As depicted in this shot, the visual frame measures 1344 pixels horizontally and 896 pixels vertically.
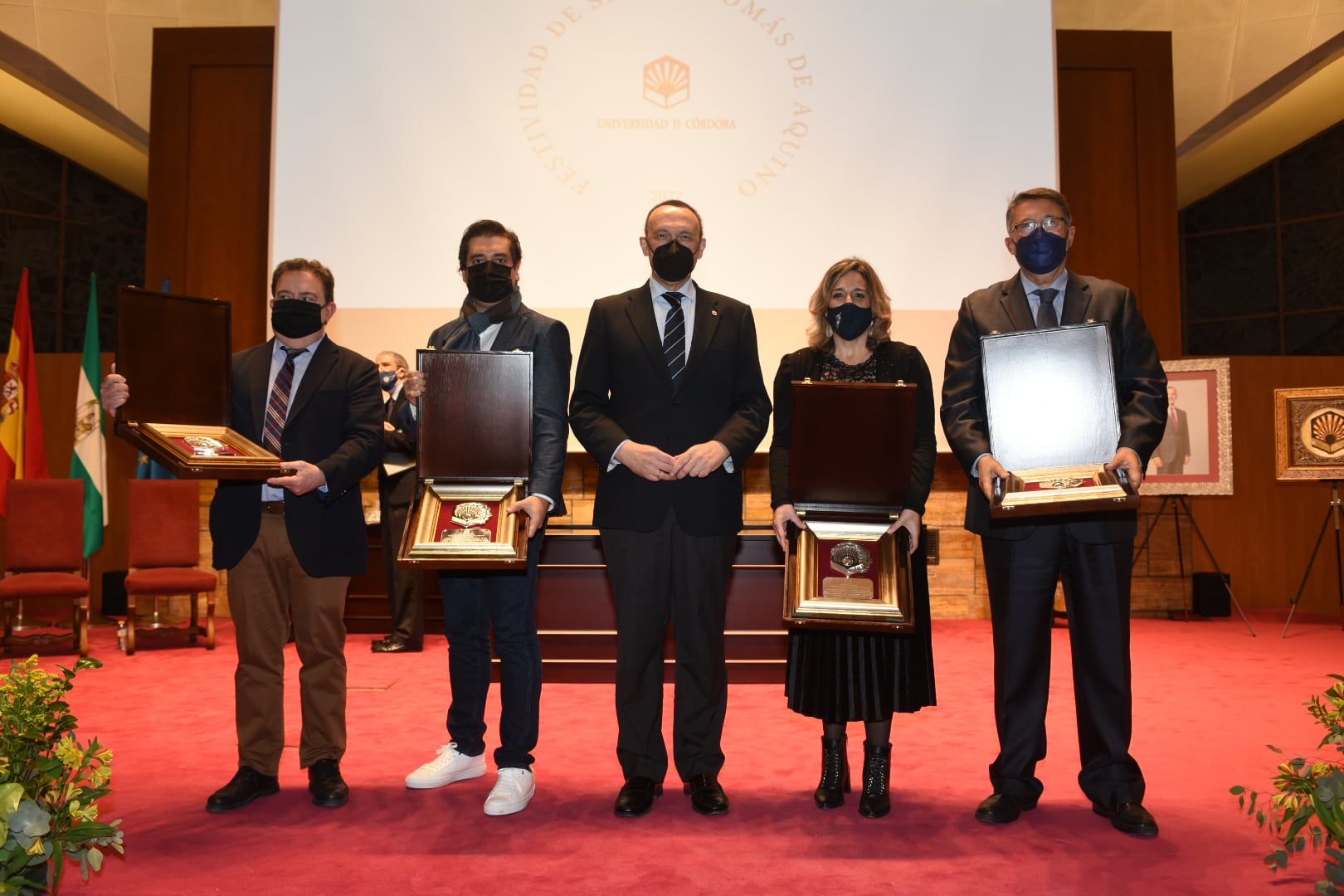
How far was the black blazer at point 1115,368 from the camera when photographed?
2.39m

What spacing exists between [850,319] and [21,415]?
5.77 metres

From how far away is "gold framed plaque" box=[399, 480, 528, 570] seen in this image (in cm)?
229

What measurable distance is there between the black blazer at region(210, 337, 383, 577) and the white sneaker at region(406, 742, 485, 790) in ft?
1.89

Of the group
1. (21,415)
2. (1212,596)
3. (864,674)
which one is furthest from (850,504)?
(21,415)

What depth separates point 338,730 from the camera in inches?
104

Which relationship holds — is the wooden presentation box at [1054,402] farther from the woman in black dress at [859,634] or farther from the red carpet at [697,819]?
the red carpet at [697,819]

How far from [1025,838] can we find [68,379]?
→ 734 centimetres

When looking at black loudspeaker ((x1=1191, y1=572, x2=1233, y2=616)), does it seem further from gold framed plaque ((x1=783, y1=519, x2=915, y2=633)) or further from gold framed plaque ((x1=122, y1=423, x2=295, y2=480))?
gold framed plaque ((x1=122, y1=423, x2=295, y2=480))

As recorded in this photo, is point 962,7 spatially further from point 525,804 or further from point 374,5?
point 525,804

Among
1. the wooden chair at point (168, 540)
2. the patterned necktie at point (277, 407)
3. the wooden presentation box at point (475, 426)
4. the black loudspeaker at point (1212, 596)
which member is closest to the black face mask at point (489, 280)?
the wooden presentation box at point (475, 426)

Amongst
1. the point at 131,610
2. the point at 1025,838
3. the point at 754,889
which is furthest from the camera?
the point at 131,610

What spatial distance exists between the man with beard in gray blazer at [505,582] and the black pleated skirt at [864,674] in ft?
2.35

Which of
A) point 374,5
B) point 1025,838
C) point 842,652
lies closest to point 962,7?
point 374,5

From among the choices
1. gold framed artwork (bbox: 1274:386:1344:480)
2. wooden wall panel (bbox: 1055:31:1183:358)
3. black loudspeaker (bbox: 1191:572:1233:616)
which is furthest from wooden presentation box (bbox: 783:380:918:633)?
black loudspeaker (bbox: 1191:572:1233:616)
